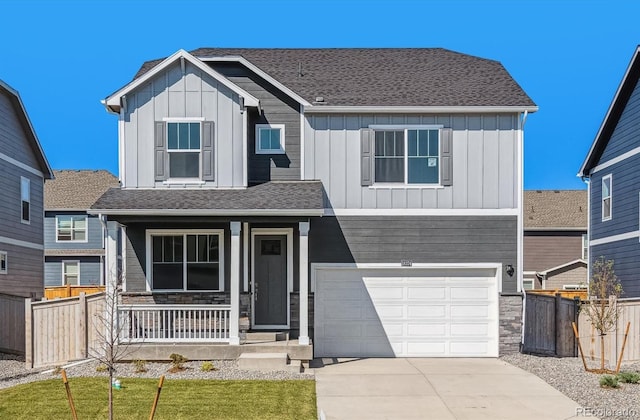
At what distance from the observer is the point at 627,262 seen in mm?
18016

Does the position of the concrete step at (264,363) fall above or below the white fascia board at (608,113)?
below

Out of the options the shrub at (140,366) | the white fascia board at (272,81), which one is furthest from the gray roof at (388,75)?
the shrub at (140,366)

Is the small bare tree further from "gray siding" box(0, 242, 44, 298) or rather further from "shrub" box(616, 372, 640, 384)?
"gray siding" box(0, 242, 44, 298)

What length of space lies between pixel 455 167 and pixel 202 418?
336 inches

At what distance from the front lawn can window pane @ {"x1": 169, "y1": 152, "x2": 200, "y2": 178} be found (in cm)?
499

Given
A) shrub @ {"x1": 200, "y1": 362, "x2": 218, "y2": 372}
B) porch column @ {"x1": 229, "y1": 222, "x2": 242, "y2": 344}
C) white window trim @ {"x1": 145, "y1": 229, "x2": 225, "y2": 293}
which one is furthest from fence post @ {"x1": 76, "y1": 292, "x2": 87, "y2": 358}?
porch column @ {"x1": 229, "y1": 222, "x2": 242, "y2": 344}

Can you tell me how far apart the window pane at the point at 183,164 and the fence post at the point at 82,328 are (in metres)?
3.38

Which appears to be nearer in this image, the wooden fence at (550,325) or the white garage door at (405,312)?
the wooden fence at (550,325)

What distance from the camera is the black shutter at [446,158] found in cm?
1460

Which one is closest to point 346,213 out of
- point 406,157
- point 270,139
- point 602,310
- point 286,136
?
point 406,157

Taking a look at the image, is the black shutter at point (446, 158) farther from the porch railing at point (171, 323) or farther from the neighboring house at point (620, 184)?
the neighboring house at point (620, 184)

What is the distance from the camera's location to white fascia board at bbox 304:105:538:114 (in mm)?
14477

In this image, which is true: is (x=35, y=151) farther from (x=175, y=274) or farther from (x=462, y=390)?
(x=462, y=390)

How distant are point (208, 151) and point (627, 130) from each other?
39.9 ft
